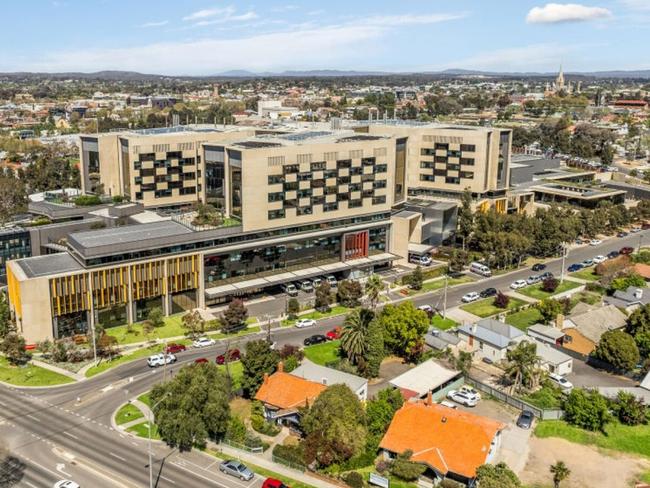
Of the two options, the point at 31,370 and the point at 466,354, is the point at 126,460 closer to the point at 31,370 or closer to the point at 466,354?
the point at 31,370

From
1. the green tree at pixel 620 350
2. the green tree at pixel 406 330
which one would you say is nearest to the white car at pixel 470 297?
→ the green tree at pixel 406 330

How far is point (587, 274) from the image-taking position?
12431 cm

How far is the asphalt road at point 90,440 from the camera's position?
59656 mm

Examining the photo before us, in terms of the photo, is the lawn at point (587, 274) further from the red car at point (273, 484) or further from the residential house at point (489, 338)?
the red car at point (273, 484)

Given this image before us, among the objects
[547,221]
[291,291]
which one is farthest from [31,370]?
[547,221]

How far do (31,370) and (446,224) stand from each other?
84.7 m

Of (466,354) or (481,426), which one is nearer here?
(481,426)

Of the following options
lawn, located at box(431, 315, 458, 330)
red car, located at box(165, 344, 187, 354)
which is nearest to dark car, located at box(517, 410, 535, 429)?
lawn, located at box(431, 315, 458, 330)

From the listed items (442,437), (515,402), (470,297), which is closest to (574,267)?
(470,297)

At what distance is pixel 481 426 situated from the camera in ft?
208

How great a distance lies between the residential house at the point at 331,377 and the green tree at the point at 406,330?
10946 millimetres

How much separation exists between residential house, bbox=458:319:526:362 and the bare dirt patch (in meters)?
19.7

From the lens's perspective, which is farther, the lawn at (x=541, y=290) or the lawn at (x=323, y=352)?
the lawn at (x=541, y=290)

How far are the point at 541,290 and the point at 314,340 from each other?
46.4 meters
